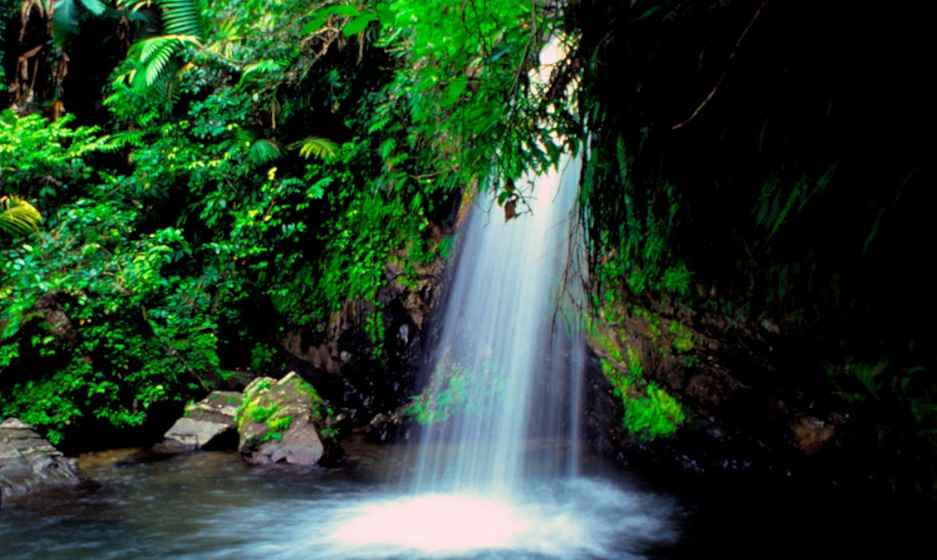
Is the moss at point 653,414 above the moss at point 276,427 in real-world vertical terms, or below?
above

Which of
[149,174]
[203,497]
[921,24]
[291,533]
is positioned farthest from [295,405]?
[921,24]

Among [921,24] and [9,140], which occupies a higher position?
[9,140]

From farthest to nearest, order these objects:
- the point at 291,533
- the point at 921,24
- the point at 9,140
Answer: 1. the point at 9,140
2. the point at 291,533
3. the point at 921,24

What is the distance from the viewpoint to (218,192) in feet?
27.6

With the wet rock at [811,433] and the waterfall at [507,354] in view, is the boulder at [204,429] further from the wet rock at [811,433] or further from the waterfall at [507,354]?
the wet rock at [811,433]

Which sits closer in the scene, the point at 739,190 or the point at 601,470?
the point at 739,190

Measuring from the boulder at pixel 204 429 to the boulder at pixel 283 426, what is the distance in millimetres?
180

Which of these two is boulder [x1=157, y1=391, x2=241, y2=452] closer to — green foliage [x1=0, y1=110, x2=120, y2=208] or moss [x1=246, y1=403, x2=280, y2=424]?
moss [x1=246, y1=403, x2=280, y2=424]

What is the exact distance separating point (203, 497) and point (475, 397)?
126 inches

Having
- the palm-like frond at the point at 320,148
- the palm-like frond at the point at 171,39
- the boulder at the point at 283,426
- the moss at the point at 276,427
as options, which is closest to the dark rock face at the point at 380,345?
the boulder at the point at 283,426

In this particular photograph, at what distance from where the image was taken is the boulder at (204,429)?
21.5ft

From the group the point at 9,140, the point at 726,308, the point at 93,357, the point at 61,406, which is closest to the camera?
the point at 726,308

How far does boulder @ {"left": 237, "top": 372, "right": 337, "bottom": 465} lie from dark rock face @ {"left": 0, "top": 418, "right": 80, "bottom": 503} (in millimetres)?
1563

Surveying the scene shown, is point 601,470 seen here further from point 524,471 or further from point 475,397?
point 475,397
